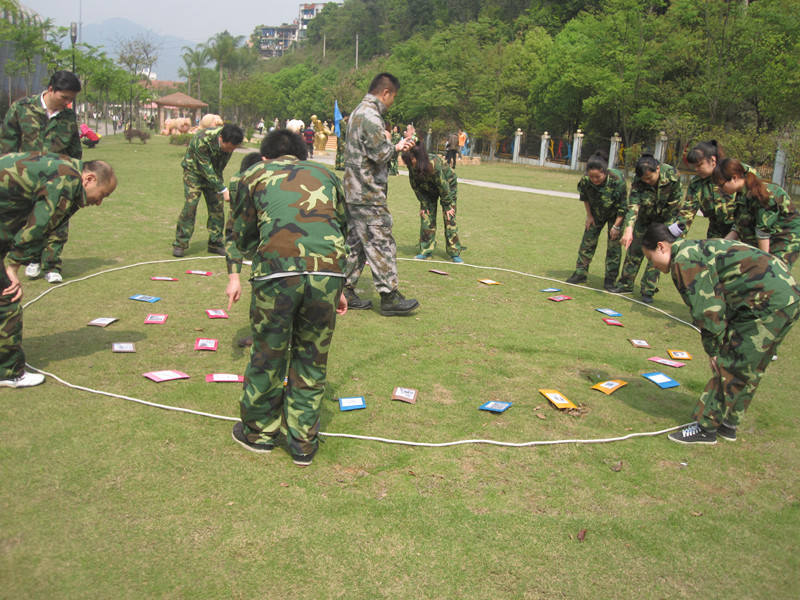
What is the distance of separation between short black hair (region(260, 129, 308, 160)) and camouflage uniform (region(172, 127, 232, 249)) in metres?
4.67

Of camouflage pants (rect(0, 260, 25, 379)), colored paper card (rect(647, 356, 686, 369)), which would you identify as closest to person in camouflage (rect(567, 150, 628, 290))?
colored paper card (rect(647, 356, 686, 369))

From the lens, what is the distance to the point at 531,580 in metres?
3.21

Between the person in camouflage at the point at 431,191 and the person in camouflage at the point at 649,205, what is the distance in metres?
2.81

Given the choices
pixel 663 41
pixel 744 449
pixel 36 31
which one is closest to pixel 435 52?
pixel 663 41

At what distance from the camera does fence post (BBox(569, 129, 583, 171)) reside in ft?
133

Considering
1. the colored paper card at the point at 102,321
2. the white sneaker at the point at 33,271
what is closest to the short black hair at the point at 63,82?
the white sneaker at the point at 33,271

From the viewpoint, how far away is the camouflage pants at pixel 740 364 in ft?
15.1

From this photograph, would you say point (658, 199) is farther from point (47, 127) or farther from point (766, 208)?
point (47, 127)

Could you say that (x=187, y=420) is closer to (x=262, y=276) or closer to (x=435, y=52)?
(x=262, y=276)

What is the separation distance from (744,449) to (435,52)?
6410 centimetres

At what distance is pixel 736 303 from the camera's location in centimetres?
468

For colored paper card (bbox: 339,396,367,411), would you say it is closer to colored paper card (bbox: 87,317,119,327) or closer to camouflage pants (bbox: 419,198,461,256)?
colored paper card (bbox: 87,317,119,327)

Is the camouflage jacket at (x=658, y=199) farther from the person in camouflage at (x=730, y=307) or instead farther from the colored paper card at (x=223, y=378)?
the colored paper card at (x=223, y=378)

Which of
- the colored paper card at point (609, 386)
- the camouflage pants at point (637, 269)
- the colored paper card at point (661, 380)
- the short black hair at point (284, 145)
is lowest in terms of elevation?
the colored paper card at point (609, 386)
